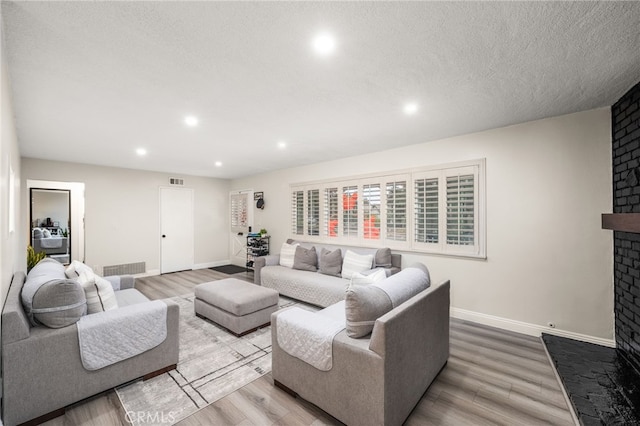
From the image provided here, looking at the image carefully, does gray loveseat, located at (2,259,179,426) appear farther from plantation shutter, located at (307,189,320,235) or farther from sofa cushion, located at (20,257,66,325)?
plantation shutter, located at (307,189,320,235)

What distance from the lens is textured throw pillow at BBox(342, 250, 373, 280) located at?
399 cm

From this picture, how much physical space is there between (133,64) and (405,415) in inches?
119

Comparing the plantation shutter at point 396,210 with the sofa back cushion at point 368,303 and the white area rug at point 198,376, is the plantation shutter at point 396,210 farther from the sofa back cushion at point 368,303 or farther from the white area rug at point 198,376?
the white area rug at point 198,376

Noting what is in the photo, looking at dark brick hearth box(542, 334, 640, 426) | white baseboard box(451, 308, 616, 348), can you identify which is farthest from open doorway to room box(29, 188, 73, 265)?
dark brick hearth box(542, 334, 640, 426)

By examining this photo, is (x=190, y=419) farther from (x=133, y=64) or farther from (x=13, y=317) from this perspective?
(x=133, y=64)

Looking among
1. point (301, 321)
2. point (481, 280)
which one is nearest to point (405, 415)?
point (301, 321)

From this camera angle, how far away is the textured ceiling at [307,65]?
4.68ft

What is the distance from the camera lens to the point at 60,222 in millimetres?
6117

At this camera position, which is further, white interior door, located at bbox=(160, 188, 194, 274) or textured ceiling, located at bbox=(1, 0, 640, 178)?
white interior door, located at bbox=(160, 188, 194, 274)

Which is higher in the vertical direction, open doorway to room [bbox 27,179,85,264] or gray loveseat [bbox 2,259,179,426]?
open doorway to room [bbox 27,179,85,264]

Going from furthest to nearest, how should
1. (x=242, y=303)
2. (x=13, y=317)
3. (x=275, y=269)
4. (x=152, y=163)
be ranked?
(x=152, y=163), (x=275, y=269), (x=242, y=303), (x=13, y=317)

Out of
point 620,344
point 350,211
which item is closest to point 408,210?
point 350,211

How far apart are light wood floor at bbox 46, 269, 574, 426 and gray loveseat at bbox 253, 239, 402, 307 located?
155 centimetres

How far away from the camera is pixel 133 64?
6.21 feet
